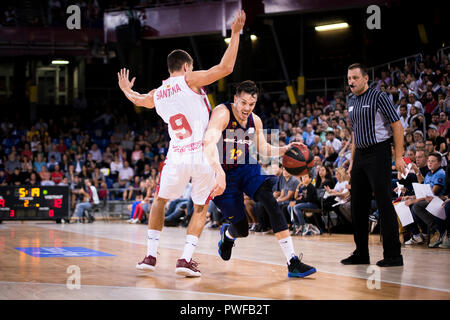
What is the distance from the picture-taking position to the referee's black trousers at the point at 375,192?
222 inches

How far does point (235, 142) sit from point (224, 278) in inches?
49.7

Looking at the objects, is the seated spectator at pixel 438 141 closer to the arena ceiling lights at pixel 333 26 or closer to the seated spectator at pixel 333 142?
the seated spectator at pixel 333 142

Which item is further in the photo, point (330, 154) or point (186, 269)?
point (330, 154)

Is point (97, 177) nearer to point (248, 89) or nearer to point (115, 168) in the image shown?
point (115, 168)

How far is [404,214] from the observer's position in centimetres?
810

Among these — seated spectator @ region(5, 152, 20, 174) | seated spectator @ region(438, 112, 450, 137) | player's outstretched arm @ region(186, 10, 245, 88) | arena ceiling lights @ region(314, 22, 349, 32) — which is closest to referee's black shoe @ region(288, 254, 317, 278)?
player's outstretched arm @ region(186, 10, 245, 88)

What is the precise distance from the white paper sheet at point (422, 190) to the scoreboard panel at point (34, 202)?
1017 cm

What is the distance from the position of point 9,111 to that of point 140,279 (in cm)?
2227

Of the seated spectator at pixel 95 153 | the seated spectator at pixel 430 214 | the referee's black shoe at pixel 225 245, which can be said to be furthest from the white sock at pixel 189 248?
the seated spectator at pixel 95 153

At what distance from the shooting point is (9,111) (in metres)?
24.8

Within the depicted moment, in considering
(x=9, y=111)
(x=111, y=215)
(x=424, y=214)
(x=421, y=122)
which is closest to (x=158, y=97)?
(x=424, y=214)

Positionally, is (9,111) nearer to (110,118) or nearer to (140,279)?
(110,118)

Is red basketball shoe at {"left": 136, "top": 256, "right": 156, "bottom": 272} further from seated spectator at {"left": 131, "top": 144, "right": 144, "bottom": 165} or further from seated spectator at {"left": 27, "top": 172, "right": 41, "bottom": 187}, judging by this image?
seated spectator at {"left": 131, "top": 144, "right": 144, "bottom": 165}

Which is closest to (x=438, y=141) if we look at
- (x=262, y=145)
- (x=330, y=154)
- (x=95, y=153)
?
(x=330, y=154)
